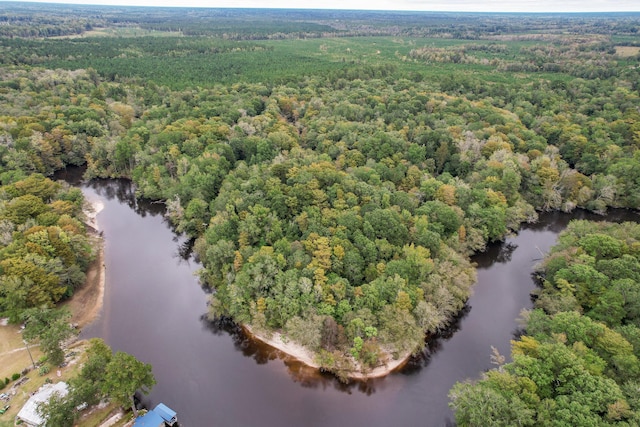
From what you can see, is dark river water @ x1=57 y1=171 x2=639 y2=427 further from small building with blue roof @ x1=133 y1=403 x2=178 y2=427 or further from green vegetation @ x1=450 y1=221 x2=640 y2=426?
green vegetation @ x1=450 y1=221 x2=640 y2=426

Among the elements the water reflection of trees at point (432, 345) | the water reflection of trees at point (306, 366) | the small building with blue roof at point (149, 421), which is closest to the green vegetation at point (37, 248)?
the water reflection of trees at point (306, 366)

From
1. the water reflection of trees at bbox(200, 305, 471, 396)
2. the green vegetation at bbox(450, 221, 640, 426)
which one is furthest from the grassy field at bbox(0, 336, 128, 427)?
the green vegetation at bbox(450, 221, 640, 426)

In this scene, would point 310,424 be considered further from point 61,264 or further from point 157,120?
point 157,120

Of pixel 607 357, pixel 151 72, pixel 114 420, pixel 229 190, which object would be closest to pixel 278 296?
pixel 114 420

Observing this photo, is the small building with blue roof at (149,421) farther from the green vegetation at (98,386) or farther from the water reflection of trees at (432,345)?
the water reflection of trees at (432,345)

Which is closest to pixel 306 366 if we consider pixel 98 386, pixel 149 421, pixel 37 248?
pixel 149 421
